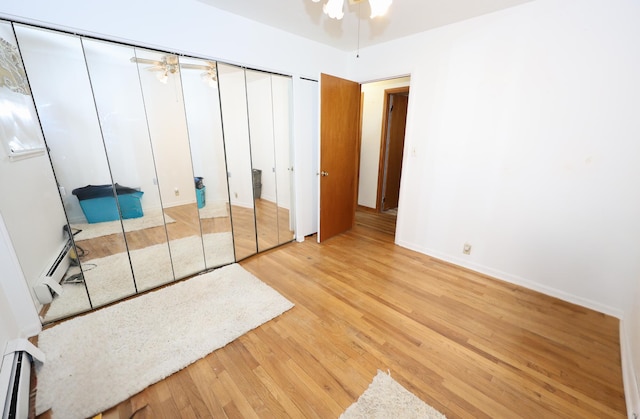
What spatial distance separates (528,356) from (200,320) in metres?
2.24

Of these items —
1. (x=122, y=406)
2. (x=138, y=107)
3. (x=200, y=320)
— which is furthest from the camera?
(x=138, y=107)

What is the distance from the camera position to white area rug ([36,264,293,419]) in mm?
1317

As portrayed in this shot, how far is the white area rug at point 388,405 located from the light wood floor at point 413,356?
4 centimetres

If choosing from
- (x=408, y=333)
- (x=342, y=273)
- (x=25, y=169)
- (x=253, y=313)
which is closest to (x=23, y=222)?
(x=25, y=169)

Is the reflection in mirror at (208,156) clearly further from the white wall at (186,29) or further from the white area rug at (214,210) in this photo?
the white wall at (186,29)

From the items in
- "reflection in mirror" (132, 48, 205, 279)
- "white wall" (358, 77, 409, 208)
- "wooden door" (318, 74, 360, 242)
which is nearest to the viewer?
"reflection in mirror" (132, 48, 205, 279)

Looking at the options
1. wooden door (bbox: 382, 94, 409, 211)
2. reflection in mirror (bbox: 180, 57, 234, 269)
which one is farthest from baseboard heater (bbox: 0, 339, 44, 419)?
wooden door (bbox: 382, 94, 409, 211)

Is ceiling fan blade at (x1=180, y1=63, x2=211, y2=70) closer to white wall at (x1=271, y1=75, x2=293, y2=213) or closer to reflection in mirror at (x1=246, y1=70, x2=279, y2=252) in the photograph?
reflection in mirror at (x1=246, y1=70, x2=279, y2=252)

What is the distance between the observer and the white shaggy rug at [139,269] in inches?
76.8

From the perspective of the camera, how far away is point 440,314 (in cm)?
195

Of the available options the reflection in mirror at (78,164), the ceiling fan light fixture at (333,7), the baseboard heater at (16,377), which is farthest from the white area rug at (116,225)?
the ceiling fan light fixture at (333,7)

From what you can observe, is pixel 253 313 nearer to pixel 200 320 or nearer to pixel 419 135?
pixel 200 320

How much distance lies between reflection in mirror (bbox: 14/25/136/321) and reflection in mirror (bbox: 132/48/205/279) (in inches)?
16.2

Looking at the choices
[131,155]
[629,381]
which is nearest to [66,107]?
[131,155]
